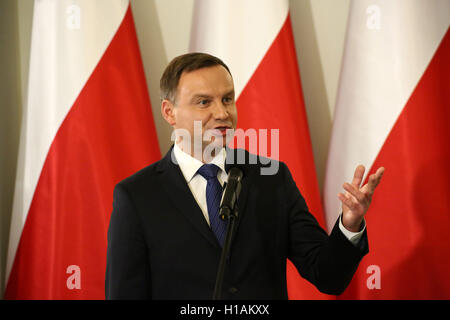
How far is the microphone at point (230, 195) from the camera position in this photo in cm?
101

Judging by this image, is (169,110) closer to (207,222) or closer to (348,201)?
(207,222)

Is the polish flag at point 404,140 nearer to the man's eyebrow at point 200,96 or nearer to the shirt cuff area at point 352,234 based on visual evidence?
the shirt cuff area at point 352,234

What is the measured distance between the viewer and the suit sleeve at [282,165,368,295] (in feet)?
3.90

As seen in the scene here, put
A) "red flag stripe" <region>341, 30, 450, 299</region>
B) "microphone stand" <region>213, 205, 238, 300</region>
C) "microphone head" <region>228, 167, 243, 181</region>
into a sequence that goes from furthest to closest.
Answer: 1. "red flag stripe" <region>341, 30, 450, 299</region>
2. "microphone head" <region>228, 167, 243, 181</region>
3. "microphone stand" <region>213, 205, 238, 300</region>

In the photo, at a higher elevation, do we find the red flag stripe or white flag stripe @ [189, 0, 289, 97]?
white flag stripe @ [189, 0, 289, 97]

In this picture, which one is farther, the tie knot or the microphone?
the tie knot

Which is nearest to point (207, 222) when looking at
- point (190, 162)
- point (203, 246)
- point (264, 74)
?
point (203, 246)

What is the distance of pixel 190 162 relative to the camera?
1.38m

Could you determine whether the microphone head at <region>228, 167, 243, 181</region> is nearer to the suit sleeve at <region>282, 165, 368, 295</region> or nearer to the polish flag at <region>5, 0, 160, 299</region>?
the suit sleeve at <region>282, 165, 368, 295</region>

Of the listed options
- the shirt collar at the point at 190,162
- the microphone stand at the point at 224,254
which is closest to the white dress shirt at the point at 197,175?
the shirt collar at the point at 190,162

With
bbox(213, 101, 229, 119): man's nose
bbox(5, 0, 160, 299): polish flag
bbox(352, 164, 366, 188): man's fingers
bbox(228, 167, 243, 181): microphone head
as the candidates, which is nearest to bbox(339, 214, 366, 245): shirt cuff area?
bbox(352, 164, 366, 188): man's fingers

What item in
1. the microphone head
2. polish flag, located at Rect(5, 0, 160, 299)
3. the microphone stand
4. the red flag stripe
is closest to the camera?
the microphone stand

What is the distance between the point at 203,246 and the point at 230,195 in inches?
9.7

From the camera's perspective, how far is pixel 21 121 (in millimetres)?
2504
